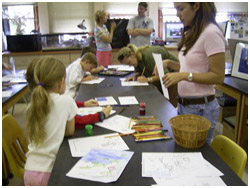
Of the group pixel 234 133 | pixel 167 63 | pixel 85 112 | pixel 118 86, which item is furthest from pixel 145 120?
pixel 234 133

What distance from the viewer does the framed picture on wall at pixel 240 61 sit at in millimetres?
2598

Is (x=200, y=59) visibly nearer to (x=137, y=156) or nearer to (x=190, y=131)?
(x=190, y=131)

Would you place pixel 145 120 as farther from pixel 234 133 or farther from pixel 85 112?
pixel 234 133

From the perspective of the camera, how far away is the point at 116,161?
109 centimetres

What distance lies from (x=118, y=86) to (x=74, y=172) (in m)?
1.54

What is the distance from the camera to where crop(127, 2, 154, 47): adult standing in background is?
4082 millimetres

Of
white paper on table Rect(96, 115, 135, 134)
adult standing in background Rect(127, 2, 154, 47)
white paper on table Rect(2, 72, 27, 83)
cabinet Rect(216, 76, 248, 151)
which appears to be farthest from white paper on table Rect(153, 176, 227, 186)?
adult standing in background Rect(127, 2, 154, 47)

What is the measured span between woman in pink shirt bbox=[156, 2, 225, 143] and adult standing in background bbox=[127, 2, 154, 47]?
103 inches

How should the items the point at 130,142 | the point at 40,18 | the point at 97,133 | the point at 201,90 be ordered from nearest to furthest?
the point at 130,142, the point at 97,133, the point at 201,90, the point at 40,18

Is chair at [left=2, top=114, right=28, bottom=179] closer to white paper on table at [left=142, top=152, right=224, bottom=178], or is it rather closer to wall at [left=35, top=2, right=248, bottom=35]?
white paper on table at [left=142, top=152, right=224, bottom=178]

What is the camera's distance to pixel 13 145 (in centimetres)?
165

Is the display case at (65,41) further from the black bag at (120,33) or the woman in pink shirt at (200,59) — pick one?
the woman in pink shirt at (200,59)

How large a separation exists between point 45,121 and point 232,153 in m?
0.94

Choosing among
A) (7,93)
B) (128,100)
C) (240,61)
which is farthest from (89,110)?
(240,61)
